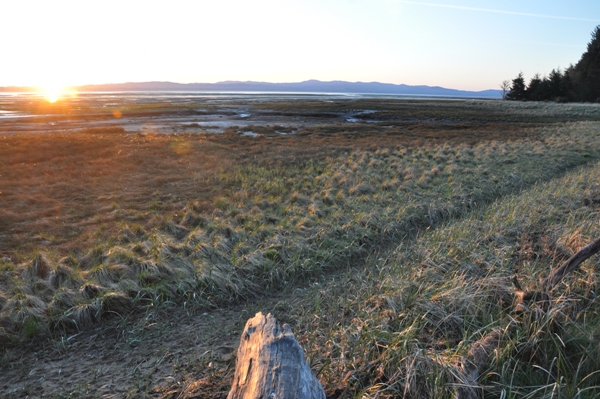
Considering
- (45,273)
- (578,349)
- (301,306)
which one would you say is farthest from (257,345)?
(45,273)

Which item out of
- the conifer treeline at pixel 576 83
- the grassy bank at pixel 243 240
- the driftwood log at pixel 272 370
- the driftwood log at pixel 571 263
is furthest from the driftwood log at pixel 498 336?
the conifer treeline at pixel 576 83

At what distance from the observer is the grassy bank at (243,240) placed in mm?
5656

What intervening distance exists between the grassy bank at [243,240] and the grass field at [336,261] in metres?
0.04

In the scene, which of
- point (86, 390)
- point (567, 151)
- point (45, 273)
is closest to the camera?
point (86, 390)

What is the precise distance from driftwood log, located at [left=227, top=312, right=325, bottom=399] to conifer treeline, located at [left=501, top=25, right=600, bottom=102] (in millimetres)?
87061

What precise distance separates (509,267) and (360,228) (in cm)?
344

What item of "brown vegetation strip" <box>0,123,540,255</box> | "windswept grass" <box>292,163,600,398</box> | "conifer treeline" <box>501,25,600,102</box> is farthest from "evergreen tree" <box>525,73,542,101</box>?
"windswept grass" <box>292,163,600,398</box>

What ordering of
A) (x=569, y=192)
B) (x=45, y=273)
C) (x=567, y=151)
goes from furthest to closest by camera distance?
(x=567, y=151)
(x=569, y=192)
(x=45, y=273)

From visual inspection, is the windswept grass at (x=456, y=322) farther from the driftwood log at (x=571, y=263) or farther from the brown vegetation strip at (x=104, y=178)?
the brown vegetation strip at (x=104, y=178)

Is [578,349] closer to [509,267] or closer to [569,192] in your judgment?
[509,267]

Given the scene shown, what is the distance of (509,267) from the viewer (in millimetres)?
5723

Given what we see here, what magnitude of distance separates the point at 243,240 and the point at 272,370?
5.18 meters

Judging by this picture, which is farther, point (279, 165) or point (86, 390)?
point (279, 165)

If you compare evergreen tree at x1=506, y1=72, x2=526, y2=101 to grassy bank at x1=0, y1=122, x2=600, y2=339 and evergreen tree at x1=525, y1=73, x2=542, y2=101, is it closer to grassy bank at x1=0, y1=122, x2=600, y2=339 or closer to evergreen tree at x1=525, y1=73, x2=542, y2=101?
evergreen tree at x1=525, y1=73, x2=542, y2=101
